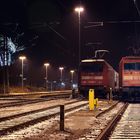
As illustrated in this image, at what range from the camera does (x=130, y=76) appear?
38.8 meters

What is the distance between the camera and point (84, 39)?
70.1 m

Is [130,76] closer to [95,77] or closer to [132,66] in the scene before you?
[132,66]

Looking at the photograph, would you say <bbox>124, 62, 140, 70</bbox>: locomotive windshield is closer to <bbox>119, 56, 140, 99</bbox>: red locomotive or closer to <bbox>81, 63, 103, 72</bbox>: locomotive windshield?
<bbox>119, 56, 140, 99</bbox>: red locomotive

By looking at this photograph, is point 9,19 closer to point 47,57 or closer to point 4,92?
point 4,92

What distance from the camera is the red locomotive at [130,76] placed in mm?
38625

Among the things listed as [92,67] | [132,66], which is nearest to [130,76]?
[132,66]

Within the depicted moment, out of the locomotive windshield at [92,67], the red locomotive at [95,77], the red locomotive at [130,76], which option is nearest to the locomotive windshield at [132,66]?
the red locomotive at [130,76]

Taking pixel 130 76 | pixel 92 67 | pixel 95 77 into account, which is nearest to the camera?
pixel 130 76

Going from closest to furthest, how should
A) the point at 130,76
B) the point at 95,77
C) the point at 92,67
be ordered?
the point at 130,76 < the point at 95,77 < the point at 92,67

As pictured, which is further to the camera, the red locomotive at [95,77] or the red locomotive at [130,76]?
the red locomotive at [95,77]

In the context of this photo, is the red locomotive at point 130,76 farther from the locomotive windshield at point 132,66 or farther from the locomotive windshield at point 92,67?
the locomotive windshield at point 92,67

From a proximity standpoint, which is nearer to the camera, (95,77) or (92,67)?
(95,77)

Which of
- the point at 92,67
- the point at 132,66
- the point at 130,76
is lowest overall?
the point at 130,76

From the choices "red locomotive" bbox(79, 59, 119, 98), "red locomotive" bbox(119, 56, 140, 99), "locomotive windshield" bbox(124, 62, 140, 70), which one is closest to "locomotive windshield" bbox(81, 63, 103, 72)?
"red locomotive" bbox(79, 59, 119, 98)
